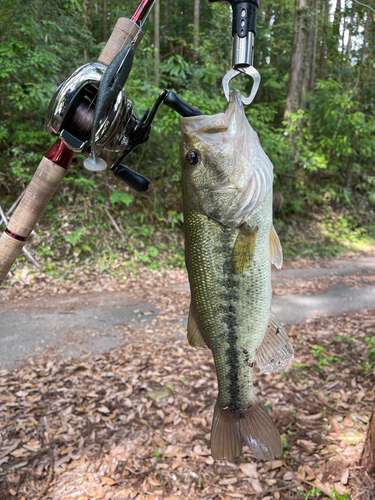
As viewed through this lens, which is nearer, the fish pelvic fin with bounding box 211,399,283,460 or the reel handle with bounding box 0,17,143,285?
the fish pelvic fin with bounding box 211,399,283,460

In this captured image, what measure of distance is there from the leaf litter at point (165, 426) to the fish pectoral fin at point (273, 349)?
94.3 inches

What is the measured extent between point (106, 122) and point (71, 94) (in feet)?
0.54

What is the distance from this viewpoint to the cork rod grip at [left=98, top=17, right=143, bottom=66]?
1.63m

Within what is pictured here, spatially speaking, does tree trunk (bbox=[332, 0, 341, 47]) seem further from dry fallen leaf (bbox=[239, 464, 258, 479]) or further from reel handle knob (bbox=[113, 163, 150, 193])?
reel handle knob (bbox=[113, 163, 150, 193])

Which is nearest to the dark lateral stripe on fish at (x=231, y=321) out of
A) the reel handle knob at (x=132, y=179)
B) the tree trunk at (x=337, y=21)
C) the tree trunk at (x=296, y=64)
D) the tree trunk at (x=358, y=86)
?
the reel handle knob at (x=132, y=179)

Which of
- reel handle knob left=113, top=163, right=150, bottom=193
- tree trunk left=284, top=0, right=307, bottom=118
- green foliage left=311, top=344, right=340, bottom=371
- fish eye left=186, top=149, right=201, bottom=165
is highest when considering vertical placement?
tree trunk left=284, top=0, right=307, bottom=118

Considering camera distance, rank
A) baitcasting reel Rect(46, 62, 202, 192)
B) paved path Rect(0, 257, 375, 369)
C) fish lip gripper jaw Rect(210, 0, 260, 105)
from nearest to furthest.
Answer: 1. fish lip gripper jaw Rect(210, 0, 260, 105)
2. baitcasting reel Rect(46, 62, 202, 192)
3. paved path Rect(0, 257, 375, 369)

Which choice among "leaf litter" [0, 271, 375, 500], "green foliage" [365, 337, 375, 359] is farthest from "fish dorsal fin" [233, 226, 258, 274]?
"green foliage" [365, 337, 375, 359]

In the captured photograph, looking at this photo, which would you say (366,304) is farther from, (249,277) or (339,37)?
(339,37)

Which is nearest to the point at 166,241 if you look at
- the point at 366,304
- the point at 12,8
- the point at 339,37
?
the point at 366,304

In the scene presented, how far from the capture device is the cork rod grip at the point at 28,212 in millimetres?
1613

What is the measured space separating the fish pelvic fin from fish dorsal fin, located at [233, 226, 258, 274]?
1.91 feet

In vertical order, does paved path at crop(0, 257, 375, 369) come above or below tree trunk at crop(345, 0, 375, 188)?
below

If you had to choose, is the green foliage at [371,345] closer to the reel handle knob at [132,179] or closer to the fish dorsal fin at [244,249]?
the fish dorsal fin at [244,249]
